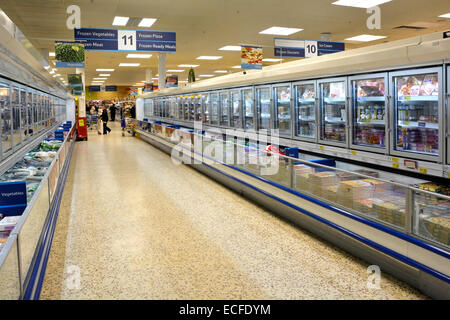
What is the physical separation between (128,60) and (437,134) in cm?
1786

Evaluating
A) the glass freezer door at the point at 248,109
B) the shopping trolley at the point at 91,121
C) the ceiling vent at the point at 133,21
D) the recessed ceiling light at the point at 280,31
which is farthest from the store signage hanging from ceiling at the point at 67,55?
the shopping trolley at the point at 91,121

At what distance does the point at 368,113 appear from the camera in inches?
209

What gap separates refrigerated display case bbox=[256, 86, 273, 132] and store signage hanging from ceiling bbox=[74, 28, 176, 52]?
133 inches

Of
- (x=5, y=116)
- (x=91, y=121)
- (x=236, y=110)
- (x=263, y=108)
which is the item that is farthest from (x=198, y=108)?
(x=91, y=121)

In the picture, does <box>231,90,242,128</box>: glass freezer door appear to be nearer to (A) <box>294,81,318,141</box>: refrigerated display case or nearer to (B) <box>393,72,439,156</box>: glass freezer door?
(A) <box>294,81,318,141</box>: refrigerated display case

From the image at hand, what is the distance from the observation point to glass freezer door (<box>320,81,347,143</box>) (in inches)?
230

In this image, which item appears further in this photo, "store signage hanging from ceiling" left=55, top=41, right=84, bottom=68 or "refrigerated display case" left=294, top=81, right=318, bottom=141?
"store signage hanging from ceiling" left=55, top=41, right=84, bottom=68

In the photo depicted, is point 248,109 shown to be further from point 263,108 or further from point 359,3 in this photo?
point 359,3

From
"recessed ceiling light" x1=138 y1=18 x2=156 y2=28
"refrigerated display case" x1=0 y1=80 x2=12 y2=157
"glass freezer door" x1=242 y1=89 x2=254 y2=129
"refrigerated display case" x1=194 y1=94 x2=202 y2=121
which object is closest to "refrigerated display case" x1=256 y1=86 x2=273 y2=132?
"glass freezer door" x1=242 y1=89 x2=254 y2=129

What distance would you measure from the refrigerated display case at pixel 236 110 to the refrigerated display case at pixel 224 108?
23 cm

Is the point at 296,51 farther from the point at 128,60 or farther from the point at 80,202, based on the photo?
the point at 128,60

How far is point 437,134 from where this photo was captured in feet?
14.4

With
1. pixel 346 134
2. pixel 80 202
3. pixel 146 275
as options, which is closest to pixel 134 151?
pixel 80 202

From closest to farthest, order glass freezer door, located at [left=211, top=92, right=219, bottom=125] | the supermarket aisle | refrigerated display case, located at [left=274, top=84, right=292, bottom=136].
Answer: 1. the supermarket aisle
2. refrigerated display case, located at [left=274, top=84, right=292, bottom=136]
3. glass freezer door, located at [left=211, top=92, right=219, bottom=125]
